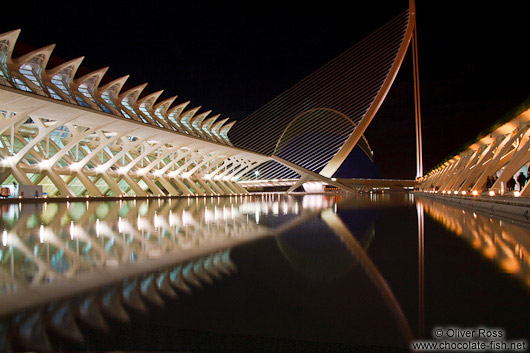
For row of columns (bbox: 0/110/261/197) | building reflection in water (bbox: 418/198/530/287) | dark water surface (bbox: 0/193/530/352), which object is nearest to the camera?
dark water surface (bbox: 0/193/530/352)

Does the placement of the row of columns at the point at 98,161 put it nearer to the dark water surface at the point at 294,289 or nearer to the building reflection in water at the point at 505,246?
the dark water surface at the point at 294,289

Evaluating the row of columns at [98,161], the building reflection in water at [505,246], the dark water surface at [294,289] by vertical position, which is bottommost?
the building reflection in water at [505,246]

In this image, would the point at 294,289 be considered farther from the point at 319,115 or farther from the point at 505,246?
the point at 319,115

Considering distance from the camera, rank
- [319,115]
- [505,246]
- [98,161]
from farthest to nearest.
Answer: [319,115], [98,161], [505,246]

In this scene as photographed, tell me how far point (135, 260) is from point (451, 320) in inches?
108

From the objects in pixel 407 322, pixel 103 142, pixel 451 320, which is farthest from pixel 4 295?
pixel 103 142

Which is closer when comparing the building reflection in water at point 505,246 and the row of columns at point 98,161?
the building reflection in water at point 505,246

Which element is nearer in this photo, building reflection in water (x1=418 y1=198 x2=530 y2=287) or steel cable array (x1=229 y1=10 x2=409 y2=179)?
building reflection in water (x1=418 y1=198 x2=530 y2=287)

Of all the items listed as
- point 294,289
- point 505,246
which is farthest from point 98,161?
point 294,289

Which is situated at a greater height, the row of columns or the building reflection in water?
the row of columns

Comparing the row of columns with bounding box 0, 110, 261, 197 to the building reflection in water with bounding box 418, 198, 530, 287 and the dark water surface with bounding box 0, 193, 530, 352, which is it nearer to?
the dark water surface with bounding box 0, 193, 530, 352

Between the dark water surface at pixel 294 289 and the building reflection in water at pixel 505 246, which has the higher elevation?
the dark water surface at pixel 294 289

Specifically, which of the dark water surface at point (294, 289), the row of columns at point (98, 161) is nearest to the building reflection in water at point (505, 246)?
the dark water surface at point (294, 289)

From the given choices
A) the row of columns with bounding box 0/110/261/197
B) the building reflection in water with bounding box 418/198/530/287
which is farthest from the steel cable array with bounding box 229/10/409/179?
the building reflection in water with bounding box 418/198/530/287
